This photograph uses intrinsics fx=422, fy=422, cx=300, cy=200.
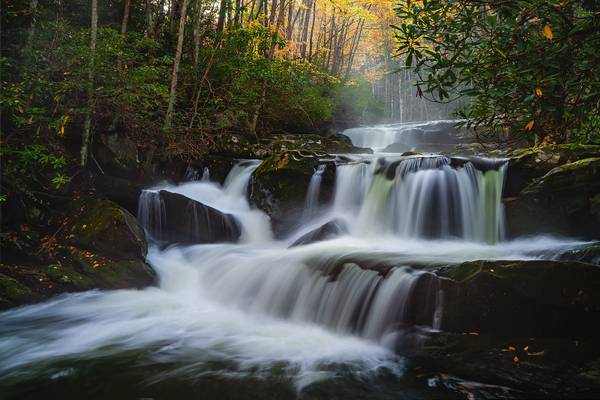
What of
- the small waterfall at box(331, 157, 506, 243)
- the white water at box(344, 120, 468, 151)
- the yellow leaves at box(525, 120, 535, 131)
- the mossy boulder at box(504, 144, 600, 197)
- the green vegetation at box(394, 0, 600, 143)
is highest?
the white water at box(344, 120, 468, 151)

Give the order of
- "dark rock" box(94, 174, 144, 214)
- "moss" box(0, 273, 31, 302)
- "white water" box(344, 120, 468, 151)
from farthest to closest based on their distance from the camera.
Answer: "white water" box(344, 120, 468, 151) < "dark rock" box(94, 174, 144, 214) < "moss" box(0, 273, 31, 302)

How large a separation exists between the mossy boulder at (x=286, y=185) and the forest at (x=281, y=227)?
5cm

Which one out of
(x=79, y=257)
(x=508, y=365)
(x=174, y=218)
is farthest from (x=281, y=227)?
(x=508, y=365)

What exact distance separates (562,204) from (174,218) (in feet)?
24.3

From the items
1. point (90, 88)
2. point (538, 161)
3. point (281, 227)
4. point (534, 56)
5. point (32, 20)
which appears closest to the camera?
point (534, 56)

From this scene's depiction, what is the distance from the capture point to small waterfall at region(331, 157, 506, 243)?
320 inches

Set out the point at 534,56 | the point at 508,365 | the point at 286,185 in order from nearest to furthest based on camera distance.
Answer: the point at 534,56 → the point at 508,365 → the point at 286,185

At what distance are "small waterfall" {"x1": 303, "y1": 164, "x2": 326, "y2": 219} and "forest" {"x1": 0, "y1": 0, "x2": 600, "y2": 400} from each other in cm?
3

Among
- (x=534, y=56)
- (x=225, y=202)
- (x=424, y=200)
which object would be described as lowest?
(x=225, y=202)

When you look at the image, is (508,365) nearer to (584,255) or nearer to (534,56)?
(584,255)

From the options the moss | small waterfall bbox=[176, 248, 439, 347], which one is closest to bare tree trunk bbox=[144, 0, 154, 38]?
small waterfall bbox=[176, 248, 439, 347]

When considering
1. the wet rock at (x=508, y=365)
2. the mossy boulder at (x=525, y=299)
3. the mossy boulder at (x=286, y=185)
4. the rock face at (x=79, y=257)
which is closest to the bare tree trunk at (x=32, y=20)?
the rock face at (x=79, y=257)

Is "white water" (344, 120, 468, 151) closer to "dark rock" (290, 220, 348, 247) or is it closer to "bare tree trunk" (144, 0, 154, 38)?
"bare tree trunk" (144, 0, 154, 38)

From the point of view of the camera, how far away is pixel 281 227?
32.4ft
